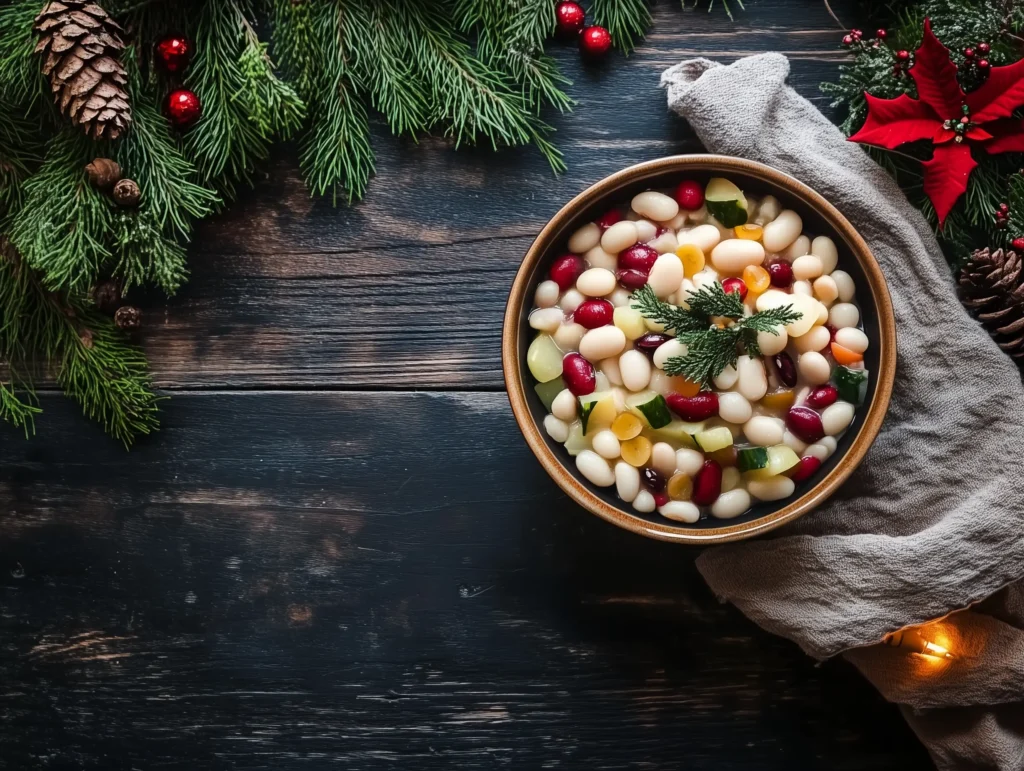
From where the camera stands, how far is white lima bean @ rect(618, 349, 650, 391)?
106 centimetres

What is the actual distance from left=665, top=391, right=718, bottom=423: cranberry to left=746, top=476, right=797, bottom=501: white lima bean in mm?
107

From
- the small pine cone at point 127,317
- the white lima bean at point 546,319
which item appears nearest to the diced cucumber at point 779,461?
the white lima bean at point 546,319

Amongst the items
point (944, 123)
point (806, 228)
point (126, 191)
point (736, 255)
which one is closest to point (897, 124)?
point (944, 123)

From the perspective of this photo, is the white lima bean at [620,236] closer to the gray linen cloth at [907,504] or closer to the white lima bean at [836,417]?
the gray linen cloth at [907,504]

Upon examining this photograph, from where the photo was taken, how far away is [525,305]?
1.10 m

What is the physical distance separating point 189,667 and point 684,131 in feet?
3.73

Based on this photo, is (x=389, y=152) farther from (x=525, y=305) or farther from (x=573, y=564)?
(x=573, y=564)

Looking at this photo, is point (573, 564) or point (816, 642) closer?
point (816, 642)

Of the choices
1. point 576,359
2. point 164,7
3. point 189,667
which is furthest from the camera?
point 189,667

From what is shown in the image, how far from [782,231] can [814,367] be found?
0.60 feet

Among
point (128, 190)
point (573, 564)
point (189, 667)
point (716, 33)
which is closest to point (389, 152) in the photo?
point (128, 190)

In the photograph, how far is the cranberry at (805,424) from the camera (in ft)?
3.45

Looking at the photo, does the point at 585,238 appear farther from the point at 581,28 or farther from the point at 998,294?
the point at 998,294

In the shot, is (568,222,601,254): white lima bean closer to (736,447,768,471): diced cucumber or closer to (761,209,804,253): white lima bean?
(761,209,804,253): white lima bean
